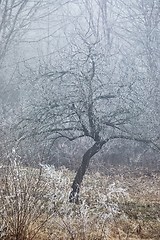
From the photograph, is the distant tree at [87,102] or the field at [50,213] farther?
the distant tree at [87,102]

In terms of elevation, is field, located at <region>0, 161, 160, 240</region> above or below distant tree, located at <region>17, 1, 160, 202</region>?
below

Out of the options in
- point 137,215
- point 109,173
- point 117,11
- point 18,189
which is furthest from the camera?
point 117,11

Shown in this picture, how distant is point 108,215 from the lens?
7.68 metres

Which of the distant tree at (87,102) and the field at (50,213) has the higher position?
the distant tree at (87,102)

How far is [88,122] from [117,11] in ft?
39.2

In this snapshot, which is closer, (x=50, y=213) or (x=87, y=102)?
(x=50, y=213)

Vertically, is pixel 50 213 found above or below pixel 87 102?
below

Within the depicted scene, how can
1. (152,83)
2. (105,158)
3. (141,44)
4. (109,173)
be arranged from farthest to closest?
(105,158) < (109,173) < (141,44) < (152,83)

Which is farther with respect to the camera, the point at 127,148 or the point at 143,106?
the point at 127,148

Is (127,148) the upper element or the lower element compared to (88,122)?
upper

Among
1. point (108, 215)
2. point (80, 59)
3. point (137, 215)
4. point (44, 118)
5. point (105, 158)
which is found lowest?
point (108, 215)

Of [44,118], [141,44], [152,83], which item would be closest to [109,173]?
[141,44]

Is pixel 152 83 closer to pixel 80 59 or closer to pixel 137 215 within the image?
pixel 80 59

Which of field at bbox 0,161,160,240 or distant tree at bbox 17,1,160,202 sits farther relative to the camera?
distant tree at bbox 17,1,160,202
